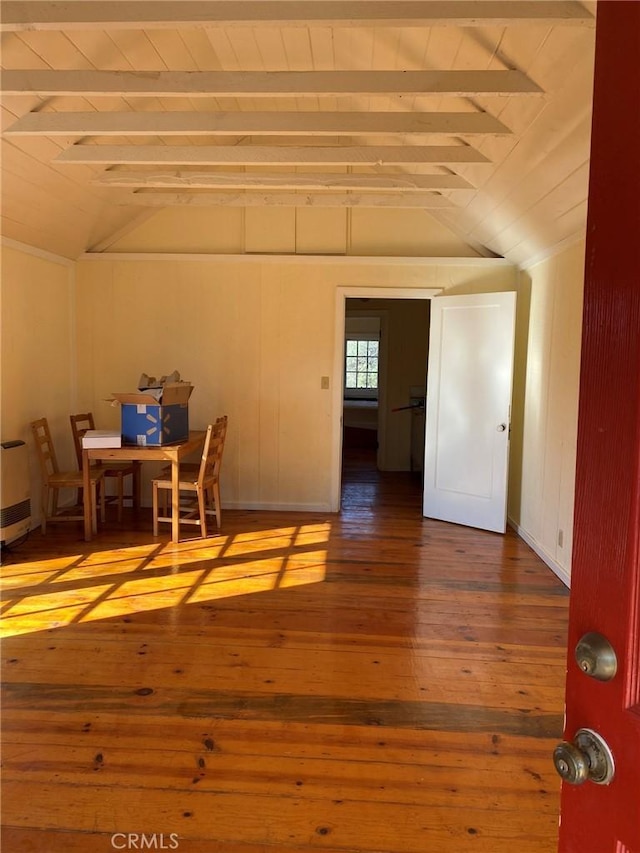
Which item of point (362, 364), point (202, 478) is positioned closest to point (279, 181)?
point (202, 478)

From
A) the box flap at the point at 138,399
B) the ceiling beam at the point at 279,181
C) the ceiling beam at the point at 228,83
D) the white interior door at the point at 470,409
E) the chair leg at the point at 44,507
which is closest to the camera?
the ceiling beam at the point at 228,83

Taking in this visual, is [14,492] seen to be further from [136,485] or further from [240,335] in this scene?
[240,335]

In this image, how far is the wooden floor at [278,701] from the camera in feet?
6.39

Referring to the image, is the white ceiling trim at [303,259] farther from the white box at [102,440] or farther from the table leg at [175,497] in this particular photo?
the table leg at [175,497]

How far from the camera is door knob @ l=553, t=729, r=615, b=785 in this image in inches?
30.4

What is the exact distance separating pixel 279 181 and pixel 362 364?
293 inches

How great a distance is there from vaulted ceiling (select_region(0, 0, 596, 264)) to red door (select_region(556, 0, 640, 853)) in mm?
1778

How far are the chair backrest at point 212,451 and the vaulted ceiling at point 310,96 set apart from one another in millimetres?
1912

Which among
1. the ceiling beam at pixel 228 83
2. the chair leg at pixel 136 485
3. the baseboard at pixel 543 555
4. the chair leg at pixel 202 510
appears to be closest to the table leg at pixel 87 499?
the chair leg at pixel 136 485

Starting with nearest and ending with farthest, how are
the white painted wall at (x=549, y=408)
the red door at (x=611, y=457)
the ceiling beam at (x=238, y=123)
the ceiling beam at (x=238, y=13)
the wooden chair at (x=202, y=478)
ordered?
the red door at (x=611, y=457), the ceiling beam at (x=238, y=13), the ceiling beam at (x=238, y=123), the white painted wall at (x=549, y=408), the wooden chair at (x=202, y=478)

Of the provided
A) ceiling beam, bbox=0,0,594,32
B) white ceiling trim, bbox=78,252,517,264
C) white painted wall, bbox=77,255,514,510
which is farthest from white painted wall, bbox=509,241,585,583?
ceiling beam, bbox=0,0,594,32

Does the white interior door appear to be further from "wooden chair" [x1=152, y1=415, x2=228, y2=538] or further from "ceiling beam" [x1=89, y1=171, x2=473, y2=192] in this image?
"wooden chair" [x1=152, y1=415, x2=228, y2=538]

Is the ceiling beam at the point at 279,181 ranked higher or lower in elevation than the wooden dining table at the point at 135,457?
higher

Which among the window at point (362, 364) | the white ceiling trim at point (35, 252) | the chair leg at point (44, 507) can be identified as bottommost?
the chair leg at point (44, 507)
